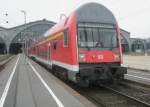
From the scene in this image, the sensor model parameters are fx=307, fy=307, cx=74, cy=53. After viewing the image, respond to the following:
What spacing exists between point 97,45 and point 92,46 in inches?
9.9

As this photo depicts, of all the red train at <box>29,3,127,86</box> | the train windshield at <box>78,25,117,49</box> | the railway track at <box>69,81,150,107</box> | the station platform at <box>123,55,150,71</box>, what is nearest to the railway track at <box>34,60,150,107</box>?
the railway track at <box>69,81,150,107</box>

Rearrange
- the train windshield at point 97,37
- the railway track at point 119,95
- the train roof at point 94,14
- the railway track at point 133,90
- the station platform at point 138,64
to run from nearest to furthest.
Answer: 1. the railway track at point 119,95
2. the railway track at point 133,90
3. the train windshield at point 97,37
4. the train roof at point 94,14
5. the station platform at point 138,64

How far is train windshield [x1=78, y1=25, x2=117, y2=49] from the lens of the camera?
1298 centimetres

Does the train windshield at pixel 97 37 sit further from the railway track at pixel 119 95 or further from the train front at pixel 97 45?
the railway track at pixel 119 95

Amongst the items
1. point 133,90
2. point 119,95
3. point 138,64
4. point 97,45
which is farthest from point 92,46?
point 138,64

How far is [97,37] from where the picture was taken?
13328mm

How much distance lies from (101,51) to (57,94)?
2.95m

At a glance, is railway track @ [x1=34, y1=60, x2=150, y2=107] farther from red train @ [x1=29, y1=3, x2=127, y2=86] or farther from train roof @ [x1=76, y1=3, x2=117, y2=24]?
train roof @ [x1=76, y1=3, x2=117, y2=24]

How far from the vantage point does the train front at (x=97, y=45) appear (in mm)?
12539

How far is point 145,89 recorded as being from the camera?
13.6 m

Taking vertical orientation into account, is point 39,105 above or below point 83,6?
below

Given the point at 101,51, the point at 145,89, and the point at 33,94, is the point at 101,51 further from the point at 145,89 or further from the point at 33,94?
the point at 33,94

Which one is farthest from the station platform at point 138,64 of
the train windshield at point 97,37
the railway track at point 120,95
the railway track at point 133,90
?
the train windshield at point 97,37

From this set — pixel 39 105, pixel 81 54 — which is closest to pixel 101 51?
pixel 81 54
